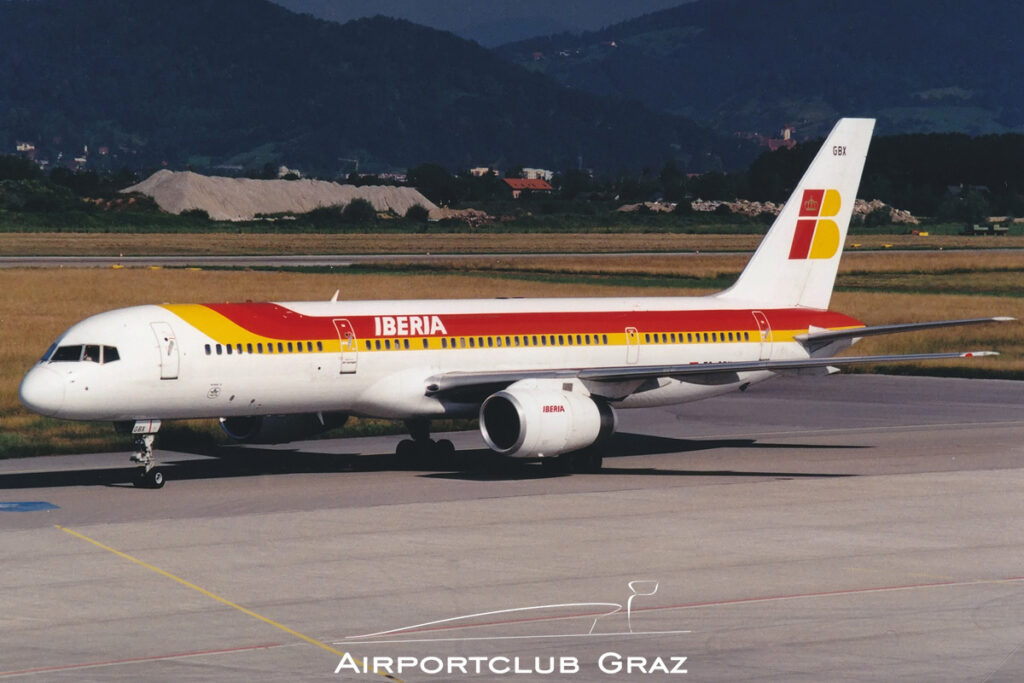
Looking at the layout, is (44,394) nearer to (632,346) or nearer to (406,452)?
(406,452)

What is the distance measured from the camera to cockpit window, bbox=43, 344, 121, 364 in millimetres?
31328

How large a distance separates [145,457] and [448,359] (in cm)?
746

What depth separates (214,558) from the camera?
24938 mm

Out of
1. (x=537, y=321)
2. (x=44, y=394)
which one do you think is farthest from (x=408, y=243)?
(x=44, y=394)

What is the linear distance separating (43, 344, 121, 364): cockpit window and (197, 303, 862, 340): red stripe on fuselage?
2.74 metres

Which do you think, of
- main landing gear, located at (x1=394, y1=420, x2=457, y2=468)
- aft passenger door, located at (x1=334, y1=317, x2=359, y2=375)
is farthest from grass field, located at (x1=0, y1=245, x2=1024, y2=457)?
aft passenger door, located at (x1=334, y1=317, x2=359, y2=375)

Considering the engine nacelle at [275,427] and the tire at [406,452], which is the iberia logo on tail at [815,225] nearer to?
the tire at [406,452]

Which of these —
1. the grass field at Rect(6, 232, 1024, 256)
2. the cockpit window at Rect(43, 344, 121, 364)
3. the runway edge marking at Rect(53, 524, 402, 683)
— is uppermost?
the grass field at Rect(6, 232, 1024, 256)

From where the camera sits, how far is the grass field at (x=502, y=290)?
4474 centimetres

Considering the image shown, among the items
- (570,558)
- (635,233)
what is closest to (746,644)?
(570,558)

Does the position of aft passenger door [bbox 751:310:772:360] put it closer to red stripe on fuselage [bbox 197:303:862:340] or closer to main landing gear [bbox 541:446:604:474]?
red stripe on fuselage [bbox 197:303:862:340]

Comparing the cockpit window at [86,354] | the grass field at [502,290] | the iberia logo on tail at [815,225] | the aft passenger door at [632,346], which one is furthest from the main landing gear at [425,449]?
the iberia logo on tail at [815,225]

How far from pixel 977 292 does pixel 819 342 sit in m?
55.6

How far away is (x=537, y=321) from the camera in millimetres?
37281
